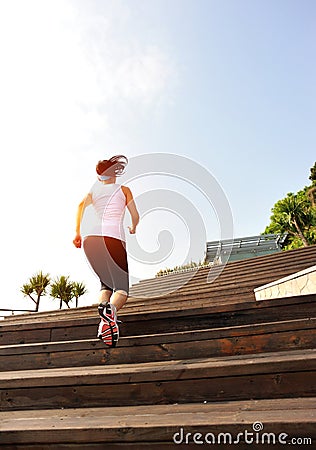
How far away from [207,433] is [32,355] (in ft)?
4.93

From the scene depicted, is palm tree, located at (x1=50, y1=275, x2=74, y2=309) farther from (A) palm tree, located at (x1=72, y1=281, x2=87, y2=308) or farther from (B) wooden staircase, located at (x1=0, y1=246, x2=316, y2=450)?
(B) wooden staircase, located at (x1=0, y1=246, x2=316, y2=450)

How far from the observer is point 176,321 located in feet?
8.23

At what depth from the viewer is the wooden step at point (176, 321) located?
7.72 ft

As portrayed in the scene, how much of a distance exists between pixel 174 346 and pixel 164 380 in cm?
37

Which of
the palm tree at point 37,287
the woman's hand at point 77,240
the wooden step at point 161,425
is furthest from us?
the palm tree at point 37,287

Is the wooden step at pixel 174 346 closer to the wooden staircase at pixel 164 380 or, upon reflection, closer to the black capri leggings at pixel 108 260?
the wooden staircase at pixel 164 380

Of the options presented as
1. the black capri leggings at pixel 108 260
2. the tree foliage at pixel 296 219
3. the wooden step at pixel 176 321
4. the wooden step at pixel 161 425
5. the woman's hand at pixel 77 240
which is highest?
the tree foliage at pixel 296 219

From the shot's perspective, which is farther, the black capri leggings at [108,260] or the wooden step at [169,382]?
the black capri leggings at [108,260]

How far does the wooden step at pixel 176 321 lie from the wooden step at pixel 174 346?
23 centimetres

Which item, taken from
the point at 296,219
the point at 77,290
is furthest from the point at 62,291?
the point at 296,219

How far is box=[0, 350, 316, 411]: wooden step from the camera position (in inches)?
66.7

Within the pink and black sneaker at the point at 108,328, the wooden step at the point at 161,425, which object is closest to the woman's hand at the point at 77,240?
the pink and black sneaker at the point at 108,328

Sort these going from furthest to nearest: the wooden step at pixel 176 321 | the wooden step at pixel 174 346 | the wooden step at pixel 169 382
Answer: the wooden step at pixel 176 321
the wooden step at pixel 174 346
the wooden step at pixel 169 382

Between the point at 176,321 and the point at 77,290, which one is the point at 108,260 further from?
the point at 77,290
